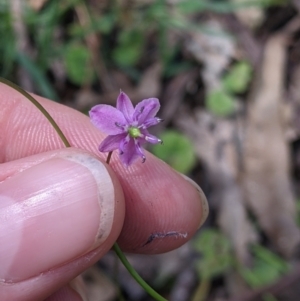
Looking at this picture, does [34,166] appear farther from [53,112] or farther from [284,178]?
[284,178]

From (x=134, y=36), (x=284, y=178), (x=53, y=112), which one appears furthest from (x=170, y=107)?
(x=53, y=112)

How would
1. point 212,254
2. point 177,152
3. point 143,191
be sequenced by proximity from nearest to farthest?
point 143,191, point 212,254, point 177,152

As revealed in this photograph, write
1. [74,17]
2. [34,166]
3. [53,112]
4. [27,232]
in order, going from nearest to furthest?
[27,232] → [34,166] → [53,112] → [74,17]

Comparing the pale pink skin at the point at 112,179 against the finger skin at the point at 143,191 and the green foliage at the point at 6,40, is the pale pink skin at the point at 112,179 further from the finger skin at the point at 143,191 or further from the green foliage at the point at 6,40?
the green foliage at the point at 6,40

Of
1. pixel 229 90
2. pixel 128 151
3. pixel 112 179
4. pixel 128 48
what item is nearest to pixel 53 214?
pixel 112 179

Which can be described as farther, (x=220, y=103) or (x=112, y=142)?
(x=220, y=103)

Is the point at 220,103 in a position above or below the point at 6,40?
below

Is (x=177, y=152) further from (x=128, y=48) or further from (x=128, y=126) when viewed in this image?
(x=128, y=126)

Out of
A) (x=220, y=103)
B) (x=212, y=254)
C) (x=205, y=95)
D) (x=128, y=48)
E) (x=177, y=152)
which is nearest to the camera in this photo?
(x=212, y=254)
